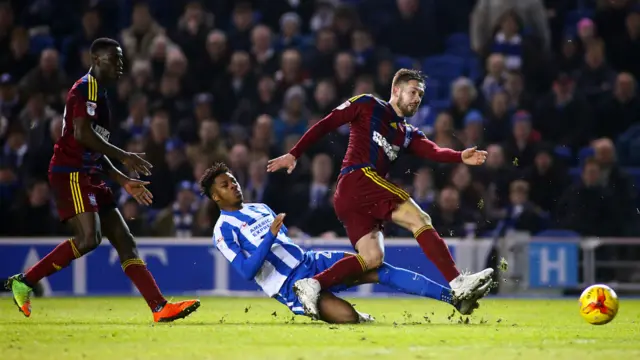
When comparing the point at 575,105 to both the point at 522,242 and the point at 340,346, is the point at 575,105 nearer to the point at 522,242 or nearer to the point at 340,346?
the point at 522,242

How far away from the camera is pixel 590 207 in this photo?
41.0 ft

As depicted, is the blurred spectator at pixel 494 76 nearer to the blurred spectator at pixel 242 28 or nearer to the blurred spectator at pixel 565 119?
the blurred spectator at pixel 565 119

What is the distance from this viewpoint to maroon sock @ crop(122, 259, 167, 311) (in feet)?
26.5

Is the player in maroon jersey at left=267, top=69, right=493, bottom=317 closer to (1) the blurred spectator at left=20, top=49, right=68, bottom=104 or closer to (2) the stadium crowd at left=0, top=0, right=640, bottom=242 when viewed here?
(2) the stadium crowd at left=0, top=0, right=640, bottom=242

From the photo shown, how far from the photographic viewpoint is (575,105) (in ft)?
44.3

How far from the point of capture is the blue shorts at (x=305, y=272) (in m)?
8.02

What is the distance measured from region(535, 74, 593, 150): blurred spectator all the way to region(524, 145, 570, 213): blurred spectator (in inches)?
34.8

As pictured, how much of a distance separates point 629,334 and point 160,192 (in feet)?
23.8

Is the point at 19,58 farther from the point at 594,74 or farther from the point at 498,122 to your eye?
the point at 594,74

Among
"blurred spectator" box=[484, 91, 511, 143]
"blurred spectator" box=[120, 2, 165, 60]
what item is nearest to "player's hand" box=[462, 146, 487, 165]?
"blurred spectator" box=[484, 91, 511, 143]

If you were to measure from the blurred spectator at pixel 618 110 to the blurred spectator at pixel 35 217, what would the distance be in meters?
6.42

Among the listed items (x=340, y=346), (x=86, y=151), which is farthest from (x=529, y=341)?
(x=86, y=151)

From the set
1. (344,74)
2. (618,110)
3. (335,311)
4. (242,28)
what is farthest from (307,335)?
(242,28)

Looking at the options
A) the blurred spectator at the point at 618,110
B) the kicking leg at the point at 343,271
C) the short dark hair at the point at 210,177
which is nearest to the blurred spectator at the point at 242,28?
the blurred spectator at the point at 618,110
